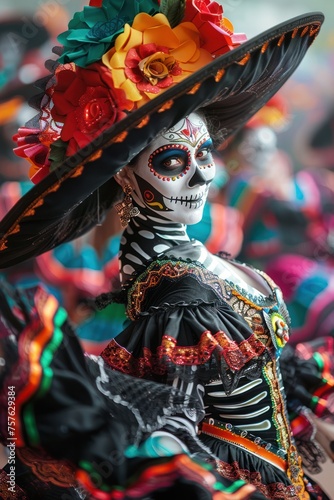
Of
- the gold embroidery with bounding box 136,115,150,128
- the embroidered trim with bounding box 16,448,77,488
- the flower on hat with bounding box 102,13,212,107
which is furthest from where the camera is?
the flower on hat with bounding box 102,13,212,107

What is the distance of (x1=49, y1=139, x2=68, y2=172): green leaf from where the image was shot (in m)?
1.23

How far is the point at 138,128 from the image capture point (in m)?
1.02

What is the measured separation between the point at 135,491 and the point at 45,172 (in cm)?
66

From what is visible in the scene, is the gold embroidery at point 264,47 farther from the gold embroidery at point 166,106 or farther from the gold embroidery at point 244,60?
the gold embroidery at point 166,106

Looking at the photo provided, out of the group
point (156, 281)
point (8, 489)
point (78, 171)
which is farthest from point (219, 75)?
point (8, 489)

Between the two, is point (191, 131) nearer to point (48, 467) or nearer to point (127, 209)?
point (127, 209)

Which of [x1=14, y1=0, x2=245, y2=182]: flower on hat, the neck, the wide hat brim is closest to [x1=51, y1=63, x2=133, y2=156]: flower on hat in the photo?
[x1=14, y1=0, x2=245, y2=182]: flower on hat

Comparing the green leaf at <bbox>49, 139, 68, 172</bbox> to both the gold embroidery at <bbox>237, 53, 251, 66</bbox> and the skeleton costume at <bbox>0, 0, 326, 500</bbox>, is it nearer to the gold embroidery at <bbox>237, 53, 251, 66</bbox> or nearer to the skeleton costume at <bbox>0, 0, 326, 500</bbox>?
the skeleton costume at <bbox>0, 0, 326, 500</bbox>

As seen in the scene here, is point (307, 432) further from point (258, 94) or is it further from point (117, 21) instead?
point (117, 21)

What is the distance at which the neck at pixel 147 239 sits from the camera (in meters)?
1.28

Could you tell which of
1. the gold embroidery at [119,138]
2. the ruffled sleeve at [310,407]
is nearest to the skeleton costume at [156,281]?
the gold embroidery at [119,138]

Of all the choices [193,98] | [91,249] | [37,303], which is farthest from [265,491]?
[91,249]

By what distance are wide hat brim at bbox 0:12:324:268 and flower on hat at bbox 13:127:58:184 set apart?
0.11 meters

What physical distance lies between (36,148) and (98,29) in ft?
0.86
